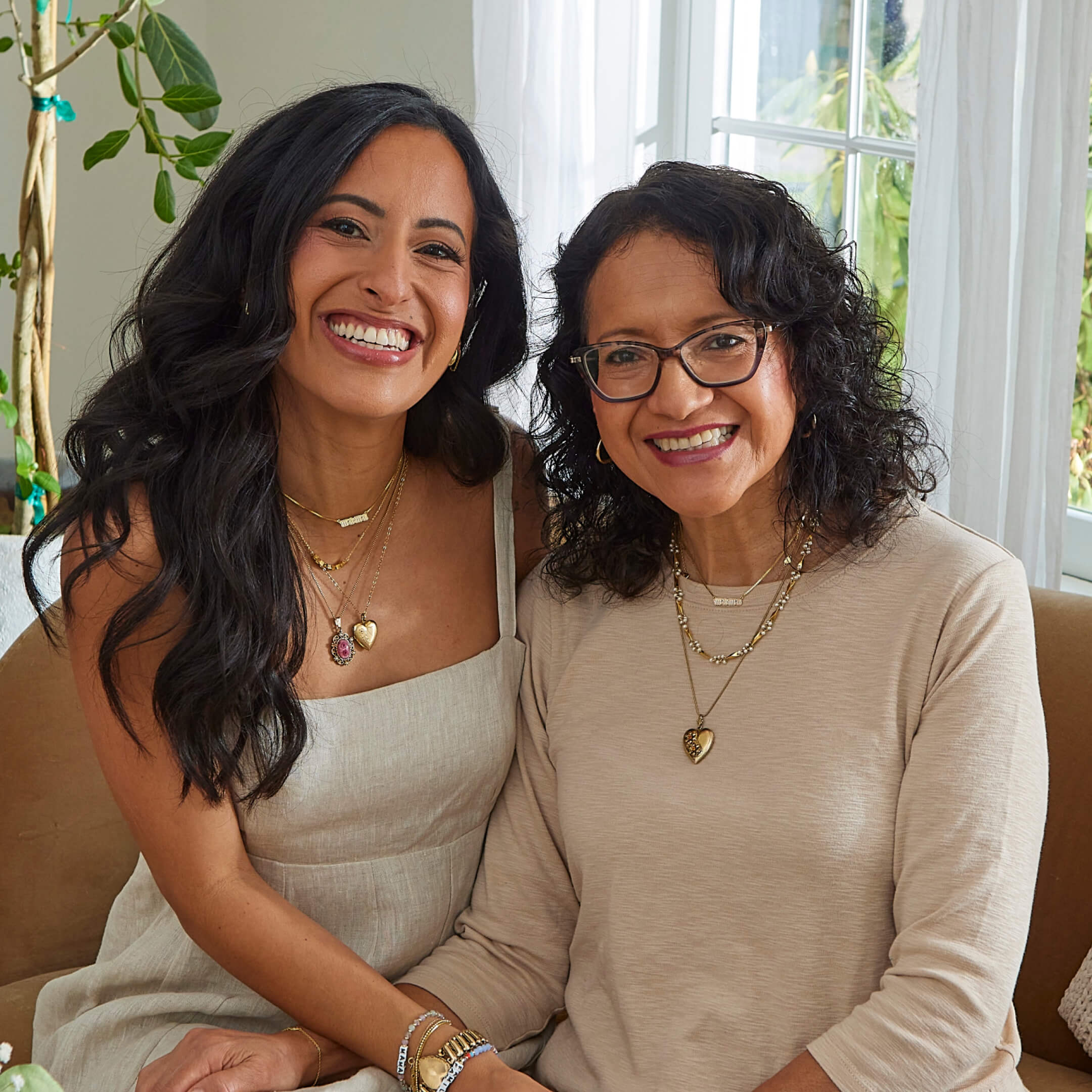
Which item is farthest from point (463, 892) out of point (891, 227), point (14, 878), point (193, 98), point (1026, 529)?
point (891, 227)

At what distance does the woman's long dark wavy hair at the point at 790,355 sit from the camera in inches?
51.7

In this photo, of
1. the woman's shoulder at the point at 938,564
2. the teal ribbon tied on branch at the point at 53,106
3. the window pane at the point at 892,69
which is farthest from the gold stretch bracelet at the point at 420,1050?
the window pane at the point at 892,69

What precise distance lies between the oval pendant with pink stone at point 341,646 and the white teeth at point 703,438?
1.54 ft

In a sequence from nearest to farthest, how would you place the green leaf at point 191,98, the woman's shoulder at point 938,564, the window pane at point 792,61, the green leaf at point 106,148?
the woman's shoulder at point 938,564
the green leaf at point 191,98
the green leaf at point 106,148
the window pane at point 792,61

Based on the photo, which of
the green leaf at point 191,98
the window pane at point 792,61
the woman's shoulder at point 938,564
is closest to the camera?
the woman's shoulder at point 938,564

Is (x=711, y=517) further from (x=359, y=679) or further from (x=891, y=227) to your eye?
(x=891, y=227)

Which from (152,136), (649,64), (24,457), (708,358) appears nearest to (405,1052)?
(708,358)

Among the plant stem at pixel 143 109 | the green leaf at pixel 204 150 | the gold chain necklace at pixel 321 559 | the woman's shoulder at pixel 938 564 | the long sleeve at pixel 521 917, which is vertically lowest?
the long sleeve at pixel 521 917

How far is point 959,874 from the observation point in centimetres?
116

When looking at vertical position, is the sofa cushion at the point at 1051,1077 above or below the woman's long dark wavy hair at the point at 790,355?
below

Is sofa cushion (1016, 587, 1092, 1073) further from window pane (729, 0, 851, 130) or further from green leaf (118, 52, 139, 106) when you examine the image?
green leaf (118, 52, 139, 106)

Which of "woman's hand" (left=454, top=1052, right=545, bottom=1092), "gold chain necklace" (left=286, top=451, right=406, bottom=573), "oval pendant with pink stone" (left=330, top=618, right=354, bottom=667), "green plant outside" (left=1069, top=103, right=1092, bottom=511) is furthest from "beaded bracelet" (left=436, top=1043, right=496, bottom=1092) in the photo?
"green plant outside" (left=1069, top=103, right=1092, bottom=511)

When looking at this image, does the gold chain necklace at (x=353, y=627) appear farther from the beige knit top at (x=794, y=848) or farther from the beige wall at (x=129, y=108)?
the beige wall at (x=129, y=108)

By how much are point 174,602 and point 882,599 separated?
777 millimetres
